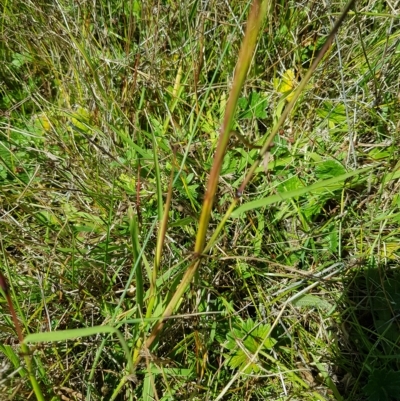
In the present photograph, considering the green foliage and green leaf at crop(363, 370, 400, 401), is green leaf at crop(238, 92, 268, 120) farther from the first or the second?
green leaf at crop(363, 370, 400, 401)

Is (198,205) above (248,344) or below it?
above

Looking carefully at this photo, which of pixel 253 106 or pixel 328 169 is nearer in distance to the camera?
pixel 328 169

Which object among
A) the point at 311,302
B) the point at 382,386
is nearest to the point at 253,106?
the point at 311,302

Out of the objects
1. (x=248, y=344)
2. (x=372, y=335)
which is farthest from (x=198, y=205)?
(x=372, y=335)

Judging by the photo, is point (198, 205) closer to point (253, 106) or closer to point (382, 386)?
point (253, 106)

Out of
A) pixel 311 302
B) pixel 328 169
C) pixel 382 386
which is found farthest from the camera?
pixel 328 169

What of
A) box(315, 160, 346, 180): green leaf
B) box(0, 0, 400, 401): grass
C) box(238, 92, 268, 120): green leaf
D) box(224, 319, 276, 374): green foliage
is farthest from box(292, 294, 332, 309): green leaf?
box(238, 92, 268, 120): green leaf

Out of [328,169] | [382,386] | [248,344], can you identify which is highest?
[328,169]

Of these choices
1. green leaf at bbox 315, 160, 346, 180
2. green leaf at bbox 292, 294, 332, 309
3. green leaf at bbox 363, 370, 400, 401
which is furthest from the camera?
green leaf at bbox 315, 160, 346, 180

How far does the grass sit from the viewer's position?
1185 mm

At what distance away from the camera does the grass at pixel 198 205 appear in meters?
1.18

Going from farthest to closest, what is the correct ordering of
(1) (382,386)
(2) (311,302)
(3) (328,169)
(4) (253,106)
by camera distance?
(4) (253,106)
(3) (328,169)
(2) (311,302)
(1) (382,386)

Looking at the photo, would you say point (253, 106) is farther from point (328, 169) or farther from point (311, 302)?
point (311, 302)

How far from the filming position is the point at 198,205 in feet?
4.47
